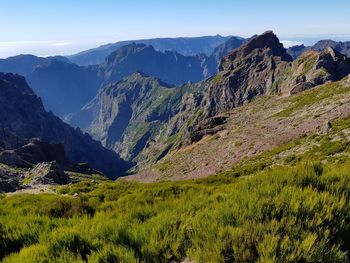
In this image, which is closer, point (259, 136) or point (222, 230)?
point (222, 230)

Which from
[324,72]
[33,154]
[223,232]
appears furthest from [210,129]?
[223,232]

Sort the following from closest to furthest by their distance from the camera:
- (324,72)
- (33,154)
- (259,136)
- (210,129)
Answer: (259,136), (210,129), (324,72), (33,154)

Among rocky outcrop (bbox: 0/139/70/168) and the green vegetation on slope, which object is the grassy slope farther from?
rocky outcrop (bbox: 0/139/70/168)

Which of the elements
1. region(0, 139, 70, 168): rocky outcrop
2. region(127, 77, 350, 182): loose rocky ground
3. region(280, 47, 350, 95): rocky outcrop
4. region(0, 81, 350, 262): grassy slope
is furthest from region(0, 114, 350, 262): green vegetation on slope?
region(0, 139, 70, 168): rocky outcrop

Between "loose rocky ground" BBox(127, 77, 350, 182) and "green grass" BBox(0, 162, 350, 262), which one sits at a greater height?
"green grass" BBox(0, 162, 350, 262)

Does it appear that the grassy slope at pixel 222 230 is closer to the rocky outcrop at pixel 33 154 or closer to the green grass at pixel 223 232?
the green grass at pixel 223 232

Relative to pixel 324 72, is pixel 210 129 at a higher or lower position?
lower

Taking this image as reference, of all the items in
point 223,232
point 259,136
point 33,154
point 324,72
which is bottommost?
point 33,154

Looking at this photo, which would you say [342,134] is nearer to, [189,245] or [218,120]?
[189,245]

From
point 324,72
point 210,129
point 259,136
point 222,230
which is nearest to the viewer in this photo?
point 222,230

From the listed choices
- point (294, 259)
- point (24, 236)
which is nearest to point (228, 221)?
point (294, 259)

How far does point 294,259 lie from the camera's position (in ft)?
23.6

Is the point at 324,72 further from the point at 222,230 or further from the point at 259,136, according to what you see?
the point at 222,230

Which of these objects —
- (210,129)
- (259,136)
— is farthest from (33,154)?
(259,136)
